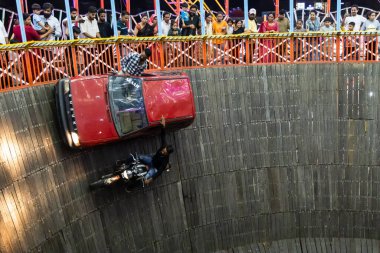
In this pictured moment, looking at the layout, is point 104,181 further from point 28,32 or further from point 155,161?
point 28,32

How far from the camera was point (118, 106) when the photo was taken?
902cm

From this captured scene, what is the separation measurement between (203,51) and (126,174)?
3.75 metres

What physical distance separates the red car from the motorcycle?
2.17 ft

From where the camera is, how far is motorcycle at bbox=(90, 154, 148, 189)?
30.6 feet

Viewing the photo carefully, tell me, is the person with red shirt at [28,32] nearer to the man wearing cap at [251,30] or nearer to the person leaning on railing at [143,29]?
the person leaning on railing at [143,29]

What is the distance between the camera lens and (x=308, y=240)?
12258mm

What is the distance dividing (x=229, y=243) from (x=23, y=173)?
5.68 metres

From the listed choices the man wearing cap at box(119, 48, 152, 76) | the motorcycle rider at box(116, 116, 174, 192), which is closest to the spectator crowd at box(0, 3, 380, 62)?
the man wearing cap at box(119, 48, 152, 76)

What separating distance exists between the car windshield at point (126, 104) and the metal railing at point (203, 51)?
1.11m

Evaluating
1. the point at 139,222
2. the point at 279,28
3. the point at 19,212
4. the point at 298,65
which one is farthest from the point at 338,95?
the point at 19,212

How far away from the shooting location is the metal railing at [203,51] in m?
9.56

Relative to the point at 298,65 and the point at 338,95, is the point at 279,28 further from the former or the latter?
the point at 338,95

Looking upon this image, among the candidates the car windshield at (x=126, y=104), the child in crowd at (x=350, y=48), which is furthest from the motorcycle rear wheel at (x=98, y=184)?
the child in crowd at (x=350, y=48)

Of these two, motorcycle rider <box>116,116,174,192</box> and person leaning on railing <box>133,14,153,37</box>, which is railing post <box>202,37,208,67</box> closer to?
person leaning on railing <box>133,14,153,37</box>
